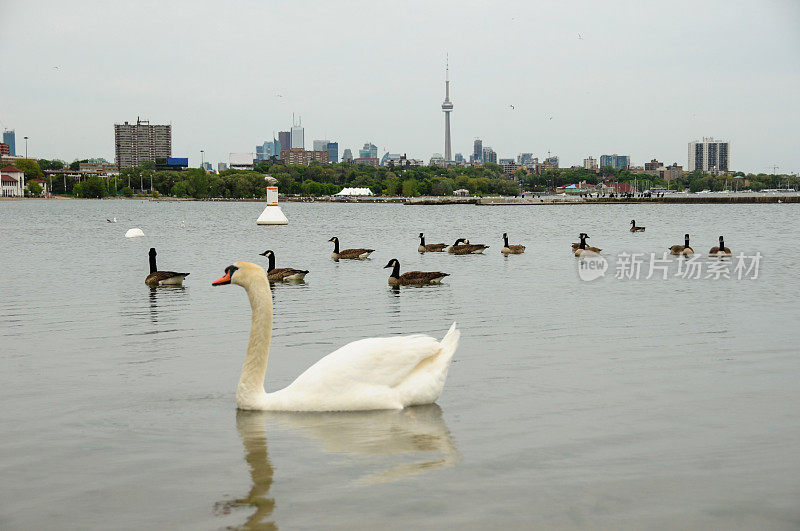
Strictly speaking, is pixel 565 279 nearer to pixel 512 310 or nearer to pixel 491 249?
pixel 512 310

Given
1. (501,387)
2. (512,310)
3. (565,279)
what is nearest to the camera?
(501,387)

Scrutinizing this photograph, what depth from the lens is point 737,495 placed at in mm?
6430

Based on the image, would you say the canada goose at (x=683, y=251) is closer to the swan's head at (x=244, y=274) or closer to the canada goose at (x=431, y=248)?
the canada goose at (x=431, y=248)

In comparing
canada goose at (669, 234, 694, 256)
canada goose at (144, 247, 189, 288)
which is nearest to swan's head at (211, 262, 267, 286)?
canada goose at (144, 247, 189, 288)

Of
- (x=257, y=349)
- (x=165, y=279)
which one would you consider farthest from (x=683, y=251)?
(x=257, y=349)

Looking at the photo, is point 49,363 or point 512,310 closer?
point 49,363

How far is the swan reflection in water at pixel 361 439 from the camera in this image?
6.73m

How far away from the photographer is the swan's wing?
8.61 meters

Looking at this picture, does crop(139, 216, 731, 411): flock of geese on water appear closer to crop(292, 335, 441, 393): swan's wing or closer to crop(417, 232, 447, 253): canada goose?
crop(292, 335, 441, 393): swan's wing

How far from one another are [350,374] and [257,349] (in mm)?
1037

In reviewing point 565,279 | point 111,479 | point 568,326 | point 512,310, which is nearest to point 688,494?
point 111,479

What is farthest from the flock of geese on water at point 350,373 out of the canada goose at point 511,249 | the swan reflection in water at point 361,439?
the canada goose at point 511,249

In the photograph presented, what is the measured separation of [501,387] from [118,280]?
1738 cm

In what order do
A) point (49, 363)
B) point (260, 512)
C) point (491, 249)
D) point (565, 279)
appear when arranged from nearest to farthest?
point (260, 512) < point (49, 363) < point (565, 279) < point (491, 249)
